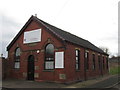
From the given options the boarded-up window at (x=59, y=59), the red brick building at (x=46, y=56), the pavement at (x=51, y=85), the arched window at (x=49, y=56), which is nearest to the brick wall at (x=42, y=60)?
the red brick building at (x=46, y=56)

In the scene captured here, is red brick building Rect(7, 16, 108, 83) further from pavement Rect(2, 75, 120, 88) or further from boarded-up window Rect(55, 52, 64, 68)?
pavement Rect(2, 75, 120, 88)

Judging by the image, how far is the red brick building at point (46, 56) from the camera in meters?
16.4

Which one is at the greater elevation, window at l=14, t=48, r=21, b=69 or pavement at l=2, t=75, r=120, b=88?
window at l=14, t=48, r=21, b=69

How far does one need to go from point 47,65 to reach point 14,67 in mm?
5591

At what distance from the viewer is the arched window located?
17125 millimetres

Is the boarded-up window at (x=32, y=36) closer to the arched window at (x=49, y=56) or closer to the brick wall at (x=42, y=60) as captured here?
the brick wall at (x=42, y=60)

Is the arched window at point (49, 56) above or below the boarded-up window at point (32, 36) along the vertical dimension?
below

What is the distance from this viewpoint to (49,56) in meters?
17.4

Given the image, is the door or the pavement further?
the door

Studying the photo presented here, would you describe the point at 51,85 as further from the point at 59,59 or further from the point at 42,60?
the point at 42,60

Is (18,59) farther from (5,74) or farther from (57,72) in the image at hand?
(57,72)

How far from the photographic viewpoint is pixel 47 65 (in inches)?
683

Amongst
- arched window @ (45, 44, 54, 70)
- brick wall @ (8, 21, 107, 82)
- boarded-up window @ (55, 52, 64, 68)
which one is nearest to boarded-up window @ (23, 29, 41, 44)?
brick wall @ (8, 21, 107, 82)

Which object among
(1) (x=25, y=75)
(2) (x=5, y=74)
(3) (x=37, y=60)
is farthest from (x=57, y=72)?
(2) (x=5, y=74)
